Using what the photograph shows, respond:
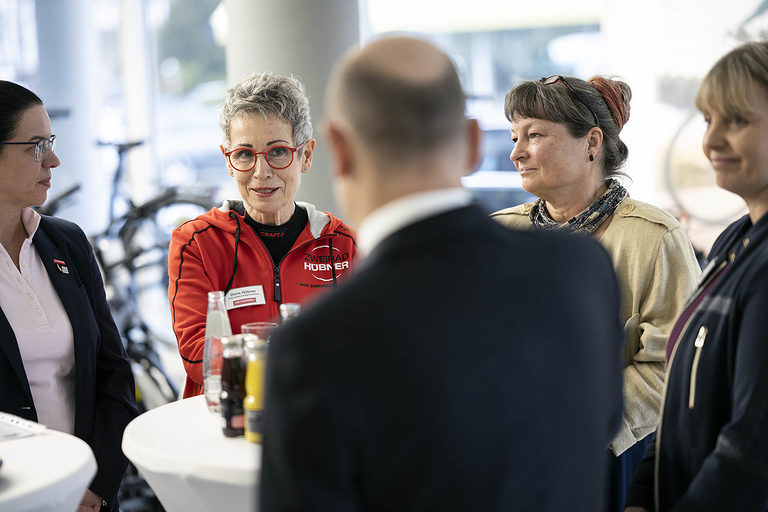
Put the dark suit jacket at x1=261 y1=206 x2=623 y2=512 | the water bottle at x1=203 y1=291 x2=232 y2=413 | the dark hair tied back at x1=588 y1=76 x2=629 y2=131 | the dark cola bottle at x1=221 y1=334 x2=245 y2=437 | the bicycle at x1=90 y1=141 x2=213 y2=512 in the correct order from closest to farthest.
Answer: the dark suit jacket at x1=261 y1=206 x2=623 y2=512, the dark cola bottle at x1=221 y1=334 x2=245 y2=437, the water bottle at x1=203 y1=291 x2=232 y2=413, the dark hair tied back at x1=588 y1=76 x2=629 y2=131, the bicycle at x1=90 y1=141 x2=213 y2=512

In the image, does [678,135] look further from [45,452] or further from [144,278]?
[144,278]

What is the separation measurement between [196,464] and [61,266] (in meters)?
0.99

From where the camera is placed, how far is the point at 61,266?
7.34ft

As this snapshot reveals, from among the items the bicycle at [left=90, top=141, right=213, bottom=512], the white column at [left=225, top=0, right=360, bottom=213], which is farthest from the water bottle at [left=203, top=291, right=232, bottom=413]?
the bicycle at [left=90, top=141, right=213, bottom=512]

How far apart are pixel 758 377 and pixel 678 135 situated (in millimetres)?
3998

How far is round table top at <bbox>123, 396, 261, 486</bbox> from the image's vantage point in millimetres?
1516

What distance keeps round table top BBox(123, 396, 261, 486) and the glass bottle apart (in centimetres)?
4

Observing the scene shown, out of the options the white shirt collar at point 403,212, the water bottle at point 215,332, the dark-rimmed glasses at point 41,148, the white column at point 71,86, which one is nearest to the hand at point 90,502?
the water bottle at point 215,332

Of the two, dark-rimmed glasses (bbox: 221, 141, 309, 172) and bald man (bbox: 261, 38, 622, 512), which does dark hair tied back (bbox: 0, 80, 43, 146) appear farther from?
bald man (bbox: 261, 38, 622, 512)

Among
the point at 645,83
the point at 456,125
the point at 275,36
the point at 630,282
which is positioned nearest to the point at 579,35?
the point at 645,83

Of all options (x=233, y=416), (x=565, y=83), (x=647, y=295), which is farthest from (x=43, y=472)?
(x=565, y=83)

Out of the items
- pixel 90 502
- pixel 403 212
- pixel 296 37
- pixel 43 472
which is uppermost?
pixel 296 37

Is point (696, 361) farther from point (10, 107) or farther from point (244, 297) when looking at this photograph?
point (10, 107)

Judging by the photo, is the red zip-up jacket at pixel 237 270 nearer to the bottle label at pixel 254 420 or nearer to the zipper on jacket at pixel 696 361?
the bottle label at pixel 254 420
